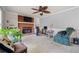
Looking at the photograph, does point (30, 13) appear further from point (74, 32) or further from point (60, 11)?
point (74, 32)

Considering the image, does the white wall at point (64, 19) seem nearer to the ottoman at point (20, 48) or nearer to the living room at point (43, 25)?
the living room at point (43, 25)

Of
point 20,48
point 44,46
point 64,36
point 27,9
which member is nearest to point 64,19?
point 64,36

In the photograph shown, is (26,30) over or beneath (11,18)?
beneath

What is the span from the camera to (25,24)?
8.52 ft

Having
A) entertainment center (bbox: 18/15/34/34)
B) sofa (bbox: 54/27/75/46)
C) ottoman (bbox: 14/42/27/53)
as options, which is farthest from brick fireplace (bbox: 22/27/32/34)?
sofa (bbox: 54/27/75/46)

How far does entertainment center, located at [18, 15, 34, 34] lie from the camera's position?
255 cm

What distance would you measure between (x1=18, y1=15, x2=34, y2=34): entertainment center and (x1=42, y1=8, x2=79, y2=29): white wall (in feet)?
0.97

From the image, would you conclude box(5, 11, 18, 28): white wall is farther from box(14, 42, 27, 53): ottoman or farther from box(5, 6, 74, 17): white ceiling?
box(14, 42, 27, 53): ottoman

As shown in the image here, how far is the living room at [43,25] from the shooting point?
8.05ft

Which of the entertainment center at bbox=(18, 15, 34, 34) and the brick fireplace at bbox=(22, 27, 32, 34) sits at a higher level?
the entertainment center at bbox=(18, 15, 34, 34)

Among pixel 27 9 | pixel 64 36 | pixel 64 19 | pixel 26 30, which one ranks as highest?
pixel 27 9

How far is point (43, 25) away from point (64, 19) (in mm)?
506

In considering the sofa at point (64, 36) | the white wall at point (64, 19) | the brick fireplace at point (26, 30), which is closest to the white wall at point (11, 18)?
the brick fireplace at point (26, 30)

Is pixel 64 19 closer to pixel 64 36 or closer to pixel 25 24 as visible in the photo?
pixel 64 36
